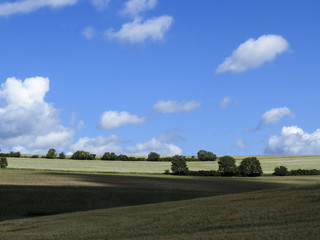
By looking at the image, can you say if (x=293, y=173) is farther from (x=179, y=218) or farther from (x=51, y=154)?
(x=179, y=218)

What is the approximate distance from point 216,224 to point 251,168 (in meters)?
80.3

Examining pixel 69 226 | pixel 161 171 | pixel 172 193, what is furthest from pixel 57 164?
pixel 69 226

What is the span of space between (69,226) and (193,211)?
7838 millimetres

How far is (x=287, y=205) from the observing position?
75.7 ft

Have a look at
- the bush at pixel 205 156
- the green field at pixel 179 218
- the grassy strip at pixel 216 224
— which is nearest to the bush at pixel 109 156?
the bush at pixel 205 156

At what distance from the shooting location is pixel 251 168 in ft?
323

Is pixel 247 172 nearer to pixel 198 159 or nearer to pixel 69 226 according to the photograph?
pixel 198 159

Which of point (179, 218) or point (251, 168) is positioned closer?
point (179, 218)

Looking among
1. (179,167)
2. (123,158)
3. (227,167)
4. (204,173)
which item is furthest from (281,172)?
(123,158)

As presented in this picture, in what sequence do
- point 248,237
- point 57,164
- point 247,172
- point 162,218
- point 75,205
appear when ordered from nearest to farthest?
point 248,237
point 162,218
point 75,205
point 247,172
point 57,164

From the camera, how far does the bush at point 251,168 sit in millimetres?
98500

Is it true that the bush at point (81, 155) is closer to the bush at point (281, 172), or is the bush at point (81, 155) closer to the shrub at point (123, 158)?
the shrub at point (123, 158)

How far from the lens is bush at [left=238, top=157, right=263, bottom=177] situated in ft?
323

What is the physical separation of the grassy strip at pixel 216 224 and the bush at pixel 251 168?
71.3m
